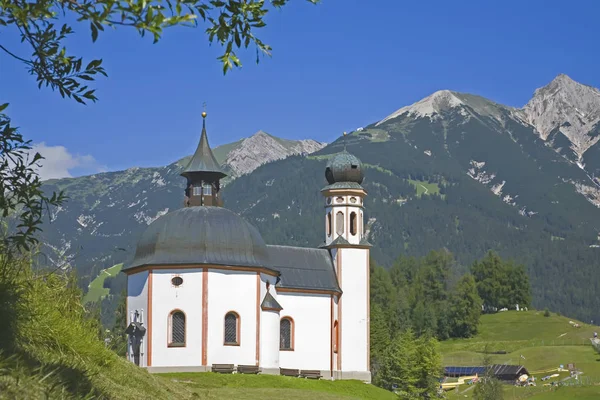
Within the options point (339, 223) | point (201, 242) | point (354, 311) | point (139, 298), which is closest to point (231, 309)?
point (201, 242)

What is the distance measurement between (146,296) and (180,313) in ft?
6.84

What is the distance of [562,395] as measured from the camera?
254 feet

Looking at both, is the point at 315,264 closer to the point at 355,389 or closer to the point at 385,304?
the point at 355,389

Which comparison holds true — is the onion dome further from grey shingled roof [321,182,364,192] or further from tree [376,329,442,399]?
tree [376,329,442,399]

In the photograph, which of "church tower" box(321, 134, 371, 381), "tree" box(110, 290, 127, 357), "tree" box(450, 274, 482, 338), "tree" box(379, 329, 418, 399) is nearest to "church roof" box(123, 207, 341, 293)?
"tree" box(110, 290, 127, 357)

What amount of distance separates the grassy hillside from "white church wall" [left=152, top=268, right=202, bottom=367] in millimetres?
30903

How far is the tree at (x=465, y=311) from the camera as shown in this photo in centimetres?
12481

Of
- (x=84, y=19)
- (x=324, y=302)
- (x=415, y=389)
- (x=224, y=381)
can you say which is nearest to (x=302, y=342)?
(x=324, y=302)

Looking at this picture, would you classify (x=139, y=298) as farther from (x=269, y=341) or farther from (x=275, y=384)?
(x=275, y=384)

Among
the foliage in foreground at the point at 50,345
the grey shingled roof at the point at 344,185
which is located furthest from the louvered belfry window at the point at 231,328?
the foliage in foreground at the point at 50,345

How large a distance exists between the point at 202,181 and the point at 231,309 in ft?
28.5

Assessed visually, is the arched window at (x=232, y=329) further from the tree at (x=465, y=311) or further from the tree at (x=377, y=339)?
the tree at (x=465, y=311)

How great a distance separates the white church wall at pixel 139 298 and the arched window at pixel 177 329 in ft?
4.58

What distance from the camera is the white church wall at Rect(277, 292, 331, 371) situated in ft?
198
